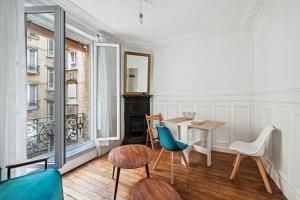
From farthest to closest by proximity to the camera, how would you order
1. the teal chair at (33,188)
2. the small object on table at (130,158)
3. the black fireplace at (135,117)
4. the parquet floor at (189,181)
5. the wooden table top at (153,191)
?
the black fireplace at (135,117)
the parquet floor at (189,181)
the small object on table at (130,158)
the wooden table top at (153,191)
the teal chair at (33,188)

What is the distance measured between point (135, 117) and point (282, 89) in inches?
112

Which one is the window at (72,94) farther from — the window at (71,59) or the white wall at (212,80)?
the white wall at (212,80)

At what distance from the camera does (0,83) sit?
1.43 metres

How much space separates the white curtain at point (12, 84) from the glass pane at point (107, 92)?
1.54 meters

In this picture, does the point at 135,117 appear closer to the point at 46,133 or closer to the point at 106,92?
the point at 106,92

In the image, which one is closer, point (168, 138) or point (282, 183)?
point (282, 183)

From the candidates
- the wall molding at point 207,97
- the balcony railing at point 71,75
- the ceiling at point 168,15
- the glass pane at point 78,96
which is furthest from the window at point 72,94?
the wall molding at point 207,97

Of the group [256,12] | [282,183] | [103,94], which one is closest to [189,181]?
[282,183]

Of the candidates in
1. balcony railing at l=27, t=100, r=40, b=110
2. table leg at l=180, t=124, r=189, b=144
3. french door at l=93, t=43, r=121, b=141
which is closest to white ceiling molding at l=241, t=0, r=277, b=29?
table leg at l=180, t=124, r=189, b=144

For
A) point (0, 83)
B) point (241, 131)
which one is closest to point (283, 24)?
point (241, 131)

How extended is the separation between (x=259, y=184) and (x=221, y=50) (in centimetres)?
250

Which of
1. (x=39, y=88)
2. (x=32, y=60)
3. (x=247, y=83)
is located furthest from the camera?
(x=247, y=83)

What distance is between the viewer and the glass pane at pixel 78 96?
304cm

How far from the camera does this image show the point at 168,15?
2613 millimetres
